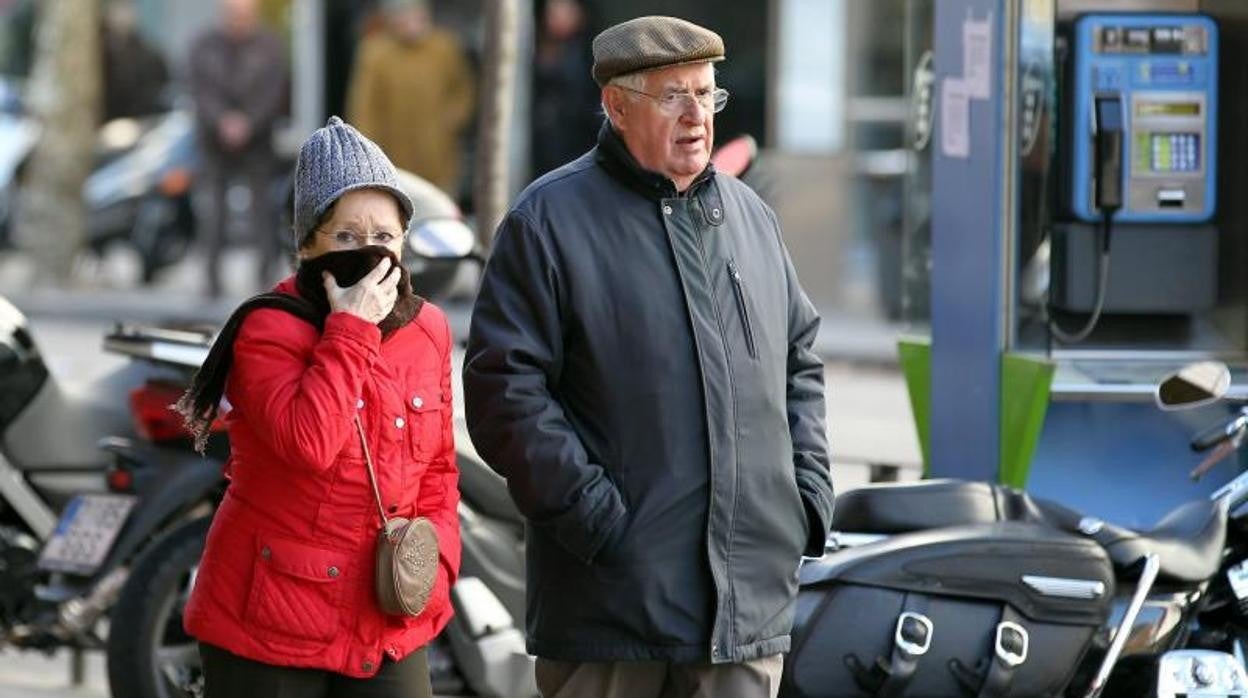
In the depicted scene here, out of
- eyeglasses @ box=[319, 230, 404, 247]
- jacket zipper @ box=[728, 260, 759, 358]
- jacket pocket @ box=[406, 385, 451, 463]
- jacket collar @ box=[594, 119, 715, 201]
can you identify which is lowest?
jacket pocket @ box=[406, 385, 451, 463]

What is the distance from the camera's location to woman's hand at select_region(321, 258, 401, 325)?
3852 mm

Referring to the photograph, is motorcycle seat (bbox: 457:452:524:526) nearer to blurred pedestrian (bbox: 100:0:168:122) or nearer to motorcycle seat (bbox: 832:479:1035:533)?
motorcycle seat (bbox: 832:479:1035:533)

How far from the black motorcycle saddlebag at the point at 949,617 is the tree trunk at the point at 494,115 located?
277cm

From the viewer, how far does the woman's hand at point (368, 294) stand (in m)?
3.85

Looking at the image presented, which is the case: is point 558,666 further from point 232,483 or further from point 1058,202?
point 1058,202

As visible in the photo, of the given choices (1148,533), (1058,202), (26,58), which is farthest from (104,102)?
(1148,533)

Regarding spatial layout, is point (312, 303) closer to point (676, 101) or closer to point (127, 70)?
point (676, 101)

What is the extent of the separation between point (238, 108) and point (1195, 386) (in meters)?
12.0

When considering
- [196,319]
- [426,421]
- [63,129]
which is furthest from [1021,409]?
[63,129]

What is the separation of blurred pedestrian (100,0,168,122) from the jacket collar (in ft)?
52.1

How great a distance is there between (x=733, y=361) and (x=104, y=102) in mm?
16576

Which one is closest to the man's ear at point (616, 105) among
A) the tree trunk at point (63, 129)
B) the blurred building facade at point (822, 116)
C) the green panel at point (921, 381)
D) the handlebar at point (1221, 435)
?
the handlebar at point (1221, 435)

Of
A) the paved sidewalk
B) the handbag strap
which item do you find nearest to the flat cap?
the handbag strap

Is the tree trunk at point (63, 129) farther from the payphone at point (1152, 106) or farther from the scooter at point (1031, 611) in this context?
the scooter at point (1031, 611)
